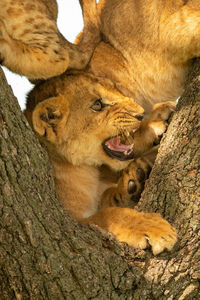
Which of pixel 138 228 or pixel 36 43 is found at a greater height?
pixel 36 43

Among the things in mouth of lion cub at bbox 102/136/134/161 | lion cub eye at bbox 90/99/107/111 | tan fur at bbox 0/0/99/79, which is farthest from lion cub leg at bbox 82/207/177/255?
tan fur at bbox 0/0/99/79

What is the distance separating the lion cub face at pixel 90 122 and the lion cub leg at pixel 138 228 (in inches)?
25.8

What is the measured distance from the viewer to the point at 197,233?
2.29m

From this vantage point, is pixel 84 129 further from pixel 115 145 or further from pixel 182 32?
pixel 182 32

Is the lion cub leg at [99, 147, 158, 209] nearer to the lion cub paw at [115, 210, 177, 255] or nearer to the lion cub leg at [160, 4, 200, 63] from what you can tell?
the lion cub paw at [115, 210, 177, 255]

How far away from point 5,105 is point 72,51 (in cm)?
138

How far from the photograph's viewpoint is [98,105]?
11.0 feet

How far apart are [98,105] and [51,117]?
355 millimetres

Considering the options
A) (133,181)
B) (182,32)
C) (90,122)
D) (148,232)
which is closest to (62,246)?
(148,232)

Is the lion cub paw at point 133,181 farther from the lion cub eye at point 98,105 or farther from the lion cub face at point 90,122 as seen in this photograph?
the lion cub eye at point 98,105

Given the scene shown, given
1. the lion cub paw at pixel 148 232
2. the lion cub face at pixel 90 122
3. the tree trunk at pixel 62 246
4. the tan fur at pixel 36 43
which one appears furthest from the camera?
the lion cub face at pixel 90 122

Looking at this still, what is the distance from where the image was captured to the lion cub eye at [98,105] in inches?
131

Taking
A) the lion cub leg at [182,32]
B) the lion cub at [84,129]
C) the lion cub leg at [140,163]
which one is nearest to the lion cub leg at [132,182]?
the lion cub leg at [140,163]

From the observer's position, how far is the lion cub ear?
3.10 m
